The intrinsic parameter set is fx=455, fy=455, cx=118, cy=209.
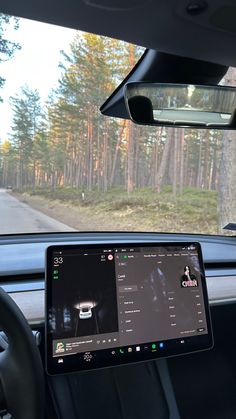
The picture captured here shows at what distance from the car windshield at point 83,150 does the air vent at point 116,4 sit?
1.09 ft

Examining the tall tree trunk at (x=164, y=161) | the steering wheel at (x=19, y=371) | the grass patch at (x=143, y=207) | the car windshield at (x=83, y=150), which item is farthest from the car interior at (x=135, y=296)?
the tall tree trunk at (x=164, y=161)

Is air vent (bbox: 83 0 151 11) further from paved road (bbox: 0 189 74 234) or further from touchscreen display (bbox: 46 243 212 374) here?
paved road (bbox: 0 189 74 234)

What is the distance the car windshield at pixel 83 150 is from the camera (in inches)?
103

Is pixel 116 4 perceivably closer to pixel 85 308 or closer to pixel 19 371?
pixel 85 308

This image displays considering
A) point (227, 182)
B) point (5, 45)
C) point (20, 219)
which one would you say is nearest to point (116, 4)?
point (5, 45)

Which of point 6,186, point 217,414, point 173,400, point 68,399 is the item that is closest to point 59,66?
point 6,186

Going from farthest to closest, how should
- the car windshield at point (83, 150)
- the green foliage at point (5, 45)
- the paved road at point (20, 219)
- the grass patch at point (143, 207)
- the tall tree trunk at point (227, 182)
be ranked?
the tall tree trunk at point (227, 182) < the grass patch at point (143, 207) < the paved road at point (20, 219) < the car windshield at point (83, 150) < the green foliage at point (5, 45)

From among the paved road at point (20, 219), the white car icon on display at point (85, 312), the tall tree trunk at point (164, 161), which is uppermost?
the tall tree trunk at point (164, 161)

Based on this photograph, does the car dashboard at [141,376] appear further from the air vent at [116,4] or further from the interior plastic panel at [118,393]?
the air vent at [116,4]

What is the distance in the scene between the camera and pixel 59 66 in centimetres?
271

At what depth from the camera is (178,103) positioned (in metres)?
2.72

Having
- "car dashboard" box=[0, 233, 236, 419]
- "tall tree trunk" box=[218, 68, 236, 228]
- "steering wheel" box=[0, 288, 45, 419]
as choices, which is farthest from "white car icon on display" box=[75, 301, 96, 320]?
"tall tree trunk" box=[218, 68, 236, 228]

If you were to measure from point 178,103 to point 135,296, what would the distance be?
1244 millimetres

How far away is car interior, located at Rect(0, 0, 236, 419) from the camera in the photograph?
188 cm
